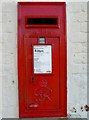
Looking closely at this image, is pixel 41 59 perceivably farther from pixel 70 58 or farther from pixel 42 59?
pixel 70 58

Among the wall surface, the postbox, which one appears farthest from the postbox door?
the wall surface

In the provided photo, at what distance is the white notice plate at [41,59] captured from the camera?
2764 mm

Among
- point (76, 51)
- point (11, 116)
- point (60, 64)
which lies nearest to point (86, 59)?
point (76, 51)

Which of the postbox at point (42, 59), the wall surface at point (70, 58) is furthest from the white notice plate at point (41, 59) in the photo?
the wall surface at point (70, 58)

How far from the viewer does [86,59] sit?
2887mm

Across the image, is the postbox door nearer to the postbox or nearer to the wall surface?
the postbox

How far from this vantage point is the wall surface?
283cm

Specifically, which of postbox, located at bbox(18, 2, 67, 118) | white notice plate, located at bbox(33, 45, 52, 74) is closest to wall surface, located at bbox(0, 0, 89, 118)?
postbox, located at bbox(18, 2, 67, 118)

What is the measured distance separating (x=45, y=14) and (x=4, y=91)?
1.01 metres

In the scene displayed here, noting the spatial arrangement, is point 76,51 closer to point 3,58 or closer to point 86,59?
point 86,59

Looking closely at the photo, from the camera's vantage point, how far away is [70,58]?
2877 mm

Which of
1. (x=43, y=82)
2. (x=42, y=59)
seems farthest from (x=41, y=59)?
(x=43, y=82)

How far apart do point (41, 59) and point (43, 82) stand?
0.87ft

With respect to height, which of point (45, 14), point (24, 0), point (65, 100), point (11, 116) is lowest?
point (11, 116)
